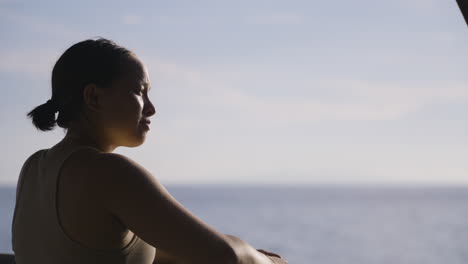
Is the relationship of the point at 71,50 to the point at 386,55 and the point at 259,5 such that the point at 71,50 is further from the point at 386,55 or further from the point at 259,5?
the point at 386,55

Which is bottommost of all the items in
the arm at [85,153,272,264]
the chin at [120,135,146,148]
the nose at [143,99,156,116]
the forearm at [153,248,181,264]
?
the forearm at [153,248,181,264]

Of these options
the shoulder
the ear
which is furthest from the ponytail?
the shoulder

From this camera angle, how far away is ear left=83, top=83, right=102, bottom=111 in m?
1.15

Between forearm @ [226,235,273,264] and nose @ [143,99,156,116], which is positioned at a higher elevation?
nose @ [143,99,156,116]

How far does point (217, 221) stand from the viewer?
31.3 metres

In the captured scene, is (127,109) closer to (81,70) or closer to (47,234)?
(81,70)

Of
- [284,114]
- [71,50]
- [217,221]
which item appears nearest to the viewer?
[71,50]

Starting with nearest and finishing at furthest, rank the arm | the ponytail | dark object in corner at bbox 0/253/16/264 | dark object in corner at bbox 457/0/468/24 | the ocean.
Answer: the arm, dark object in corner at bbox 457/0/468/24, the ponytail, dark object in corner at bbox 0/253/16/264, the ocean

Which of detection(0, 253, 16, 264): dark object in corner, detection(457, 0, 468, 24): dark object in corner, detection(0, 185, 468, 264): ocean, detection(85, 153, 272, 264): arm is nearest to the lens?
detection(85, 153, 272, 264): arm

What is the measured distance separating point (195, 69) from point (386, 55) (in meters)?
20.6

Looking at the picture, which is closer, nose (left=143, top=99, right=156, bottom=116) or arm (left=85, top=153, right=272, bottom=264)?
arm (left=85, top=153, right=272, bottom=264)

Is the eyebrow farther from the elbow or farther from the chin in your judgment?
the elbow

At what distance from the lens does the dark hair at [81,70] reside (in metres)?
1.15

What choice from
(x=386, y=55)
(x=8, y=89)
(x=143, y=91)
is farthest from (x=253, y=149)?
(x=143, y=91)
